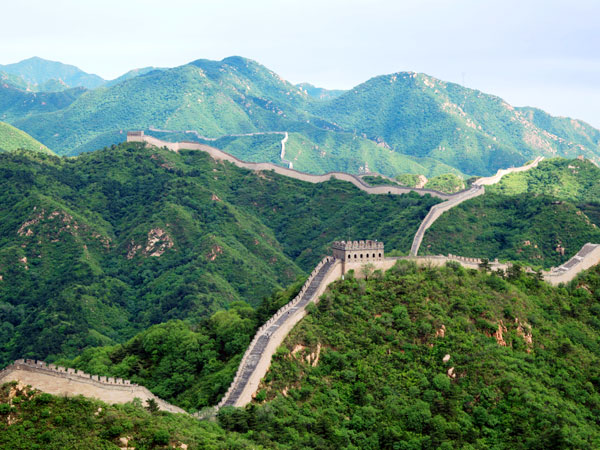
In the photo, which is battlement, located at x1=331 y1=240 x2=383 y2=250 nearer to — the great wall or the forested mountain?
the great wall

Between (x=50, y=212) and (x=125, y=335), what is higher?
(x=50, y=212)

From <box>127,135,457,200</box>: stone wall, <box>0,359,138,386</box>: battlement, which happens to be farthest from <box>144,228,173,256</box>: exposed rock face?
<box>0,359,138,386</box>: battlement

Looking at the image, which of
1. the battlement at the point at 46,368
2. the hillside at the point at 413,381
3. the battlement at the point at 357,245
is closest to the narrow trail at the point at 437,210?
the hillside at the point at 413,381

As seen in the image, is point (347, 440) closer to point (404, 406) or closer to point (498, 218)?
point (404, 406)

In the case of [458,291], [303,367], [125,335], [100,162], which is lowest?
[125,335]

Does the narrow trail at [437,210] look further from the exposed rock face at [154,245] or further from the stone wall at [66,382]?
the stone wall at [66,382]

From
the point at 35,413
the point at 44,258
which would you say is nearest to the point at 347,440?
the point at 35,413
